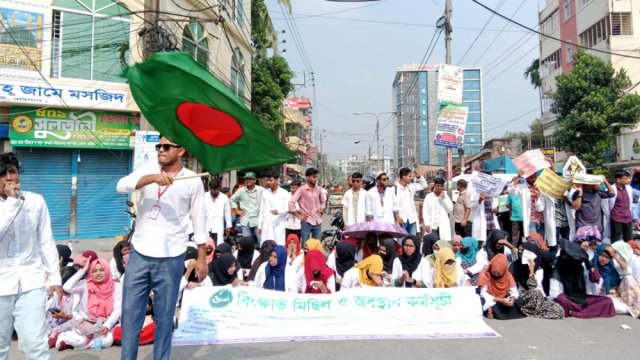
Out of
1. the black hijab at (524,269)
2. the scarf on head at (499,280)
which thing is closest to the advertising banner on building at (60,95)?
the scarf on head at (499,280)

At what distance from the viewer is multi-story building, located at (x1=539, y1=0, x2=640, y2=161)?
22717 millimetres

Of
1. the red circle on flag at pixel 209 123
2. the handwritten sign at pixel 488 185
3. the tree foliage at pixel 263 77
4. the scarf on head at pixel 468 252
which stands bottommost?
the scarf on head at pixel 468 252

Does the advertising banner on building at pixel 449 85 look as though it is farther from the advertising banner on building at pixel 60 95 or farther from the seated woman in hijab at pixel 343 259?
the advertising banner on building at pixel 60 95

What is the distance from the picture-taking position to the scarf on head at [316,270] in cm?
562

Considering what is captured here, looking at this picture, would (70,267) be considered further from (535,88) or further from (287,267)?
(535,88)

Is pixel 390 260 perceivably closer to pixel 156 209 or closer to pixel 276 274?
pixel 276 274

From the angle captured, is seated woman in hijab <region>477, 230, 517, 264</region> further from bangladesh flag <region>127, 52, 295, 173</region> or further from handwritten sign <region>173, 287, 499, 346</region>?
bangladesh flag <region>127, 52, 295, 173</region>

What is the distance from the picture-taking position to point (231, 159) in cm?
377

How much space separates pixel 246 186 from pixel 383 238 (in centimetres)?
342

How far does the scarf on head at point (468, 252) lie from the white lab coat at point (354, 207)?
196 centimetres

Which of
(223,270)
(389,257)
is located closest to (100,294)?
(223,270)

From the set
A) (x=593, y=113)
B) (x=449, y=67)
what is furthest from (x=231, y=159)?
(x=593, y=113)

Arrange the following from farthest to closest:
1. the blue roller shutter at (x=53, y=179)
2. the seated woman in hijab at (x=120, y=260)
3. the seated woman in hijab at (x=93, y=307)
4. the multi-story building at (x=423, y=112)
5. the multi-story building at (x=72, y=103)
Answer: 1. the multi-story building at (x=423, y=112)
2. the blue roller shutter at (x=53, y=179)
3. the multi-story building at (x=72, y=103)
4. the seated woman in hijab at (x=120, y=260)
5. the seated woman in hijab at (x=93, y=307)

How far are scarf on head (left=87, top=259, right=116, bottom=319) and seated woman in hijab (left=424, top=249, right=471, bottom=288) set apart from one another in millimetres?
3970
